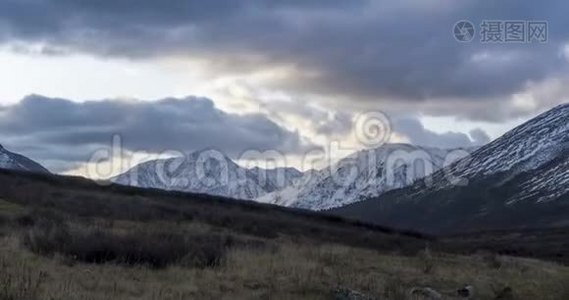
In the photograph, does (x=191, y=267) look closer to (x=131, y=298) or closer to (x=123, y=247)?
(x=123, y=247)

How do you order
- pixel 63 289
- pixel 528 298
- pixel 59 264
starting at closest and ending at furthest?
pixel 63 289
pixel 59 264
pixel 528 298

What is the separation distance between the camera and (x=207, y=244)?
816 inches

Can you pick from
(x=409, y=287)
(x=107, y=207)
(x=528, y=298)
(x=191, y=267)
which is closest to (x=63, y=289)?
(x=191, y=267)

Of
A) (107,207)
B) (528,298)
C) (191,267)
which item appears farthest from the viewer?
(107,207)

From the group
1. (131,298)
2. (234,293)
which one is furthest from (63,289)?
(234,293)

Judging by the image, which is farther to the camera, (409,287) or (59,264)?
(409,287)

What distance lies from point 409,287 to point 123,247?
6.26m

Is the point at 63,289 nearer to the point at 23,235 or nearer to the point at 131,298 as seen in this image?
the point at 131,298

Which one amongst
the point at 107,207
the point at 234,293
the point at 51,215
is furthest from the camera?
the point at 107,207

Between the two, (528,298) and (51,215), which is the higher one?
(51,215)

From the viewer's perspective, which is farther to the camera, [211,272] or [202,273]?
[211,272]

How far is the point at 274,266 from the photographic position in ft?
63.1

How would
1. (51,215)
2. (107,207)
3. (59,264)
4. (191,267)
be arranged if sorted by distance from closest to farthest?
(59,264), (191,267), (51,215), (107,207)

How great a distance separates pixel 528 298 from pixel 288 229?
36262mm
